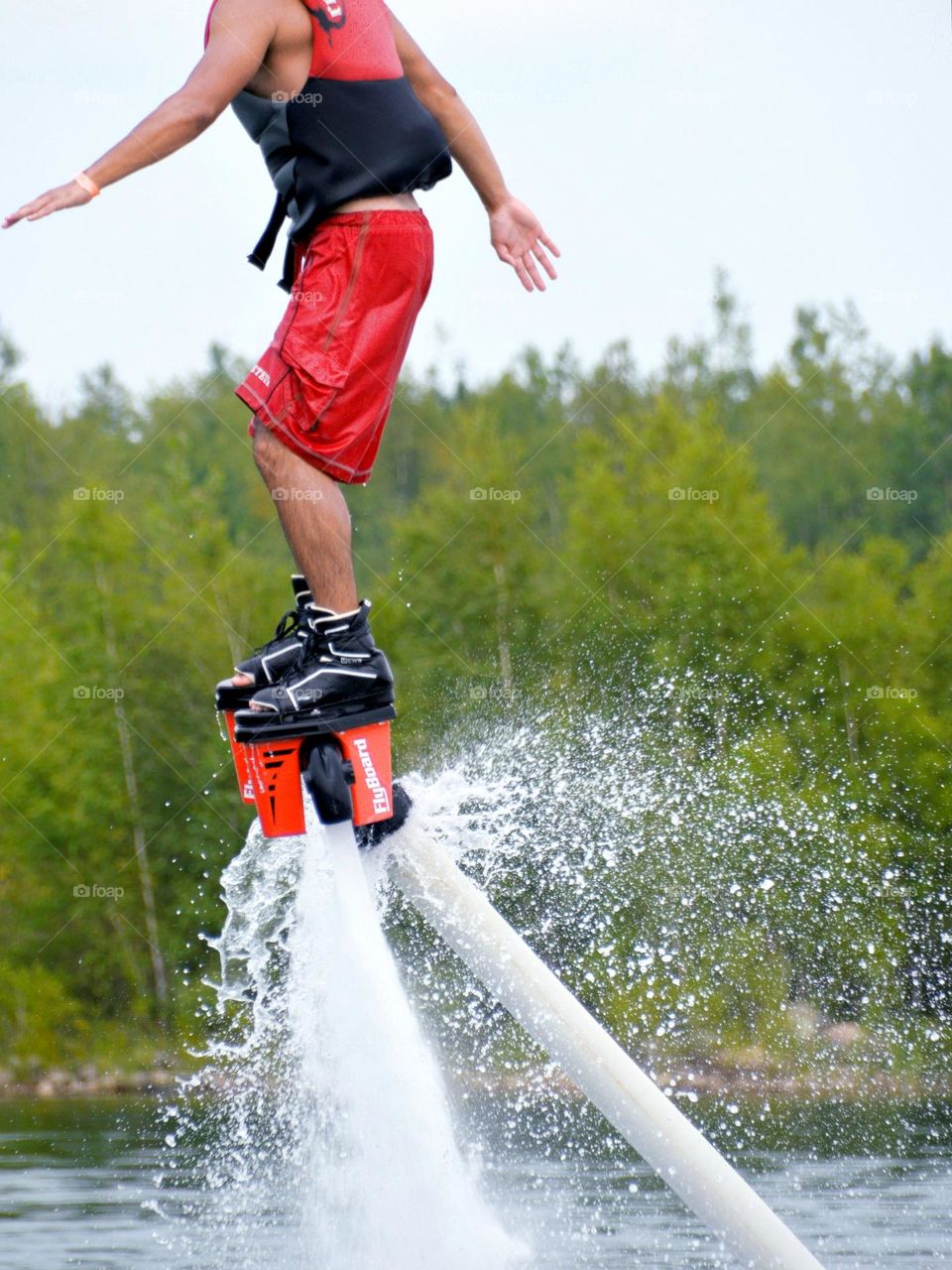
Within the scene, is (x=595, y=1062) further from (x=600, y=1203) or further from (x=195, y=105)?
(x=600, y=1203)

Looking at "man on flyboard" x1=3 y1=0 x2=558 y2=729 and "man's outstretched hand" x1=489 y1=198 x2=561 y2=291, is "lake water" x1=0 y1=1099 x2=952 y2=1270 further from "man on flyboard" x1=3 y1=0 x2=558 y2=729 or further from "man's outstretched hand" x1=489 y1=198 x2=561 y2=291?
"man's outstretched hand" x1=489 y1=198 x2=561 y2=291

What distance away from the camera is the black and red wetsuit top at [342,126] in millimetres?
5027

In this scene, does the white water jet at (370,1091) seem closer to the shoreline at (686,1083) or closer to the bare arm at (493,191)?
the bare arm at (493,191)

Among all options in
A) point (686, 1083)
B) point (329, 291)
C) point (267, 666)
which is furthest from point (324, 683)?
point (686, 1083)

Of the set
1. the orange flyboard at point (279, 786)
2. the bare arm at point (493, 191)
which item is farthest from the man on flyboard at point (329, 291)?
the bare arm at point (493, 191)

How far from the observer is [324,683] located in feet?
17.0

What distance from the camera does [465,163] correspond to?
223 inches

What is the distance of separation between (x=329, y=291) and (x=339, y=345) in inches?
6.8

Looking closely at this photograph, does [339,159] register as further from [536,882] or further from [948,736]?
[948,736]

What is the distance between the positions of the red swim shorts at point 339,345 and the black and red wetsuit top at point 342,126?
0.31 feet

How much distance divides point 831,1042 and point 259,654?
19.1 meters

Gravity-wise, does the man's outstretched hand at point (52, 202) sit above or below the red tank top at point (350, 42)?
below

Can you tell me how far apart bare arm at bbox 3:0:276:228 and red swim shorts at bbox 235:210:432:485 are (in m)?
0.55

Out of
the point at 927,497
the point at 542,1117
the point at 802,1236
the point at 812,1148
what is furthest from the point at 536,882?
the point at 927,497
